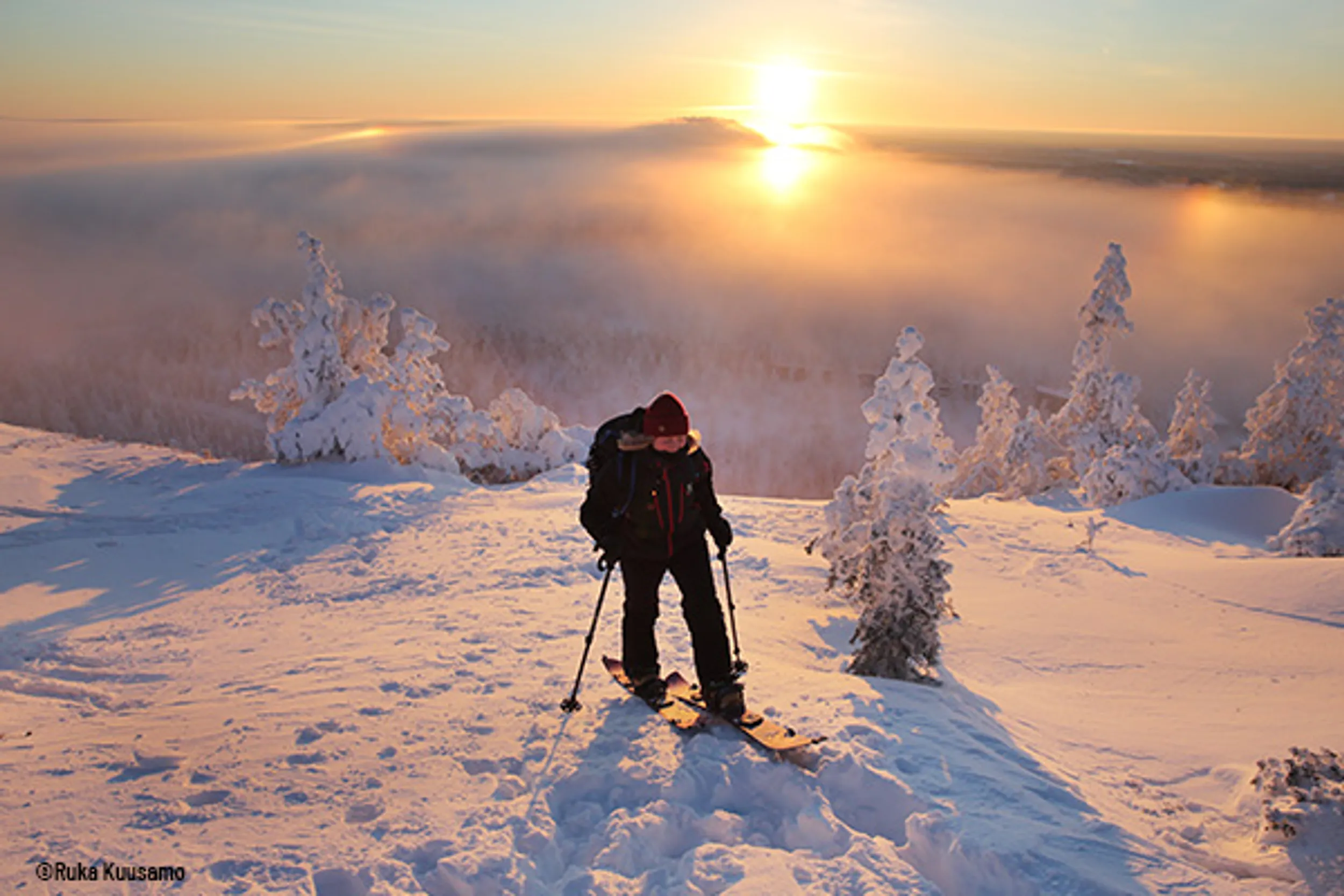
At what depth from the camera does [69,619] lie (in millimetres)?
10086

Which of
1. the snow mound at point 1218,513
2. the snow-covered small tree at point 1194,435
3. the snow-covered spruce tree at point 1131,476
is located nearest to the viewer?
the snow mound at point 1218,513

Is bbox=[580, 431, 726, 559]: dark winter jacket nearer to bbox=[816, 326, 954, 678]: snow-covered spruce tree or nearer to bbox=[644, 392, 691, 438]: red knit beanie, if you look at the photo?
bbox=[644, 392, 691, 438]: red knit beanie

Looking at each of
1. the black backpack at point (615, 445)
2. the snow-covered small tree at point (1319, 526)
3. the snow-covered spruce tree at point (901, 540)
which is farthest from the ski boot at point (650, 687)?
the snow-covered small tree at point (1319, 526)

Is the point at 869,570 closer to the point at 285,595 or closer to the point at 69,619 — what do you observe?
the point at 285,595

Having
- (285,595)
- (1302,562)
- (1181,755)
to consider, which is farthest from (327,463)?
(1302,562)

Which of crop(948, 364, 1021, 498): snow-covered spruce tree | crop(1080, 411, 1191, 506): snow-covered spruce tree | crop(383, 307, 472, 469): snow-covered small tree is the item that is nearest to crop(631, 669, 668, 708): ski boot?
crop(383, 307, 472, 469): snow-covered small tree

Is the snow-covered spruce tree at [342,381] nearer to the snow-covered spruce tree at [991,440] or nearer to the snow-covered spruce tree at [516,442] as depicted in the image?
the snow-covered spruce tree at [516,442]

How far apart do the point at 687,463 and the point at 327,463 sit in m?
21.5

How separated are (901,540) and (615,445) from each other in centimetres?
458

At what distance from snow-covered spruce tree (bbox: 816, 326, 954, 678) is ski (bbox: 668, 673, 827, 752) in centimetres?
302

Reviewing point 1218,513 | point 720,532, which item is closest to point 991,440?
point 1218,513

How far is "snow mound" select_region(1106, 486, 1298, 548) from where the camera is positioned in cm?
2575

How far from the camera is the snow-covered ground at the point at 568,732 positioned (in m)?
4.02

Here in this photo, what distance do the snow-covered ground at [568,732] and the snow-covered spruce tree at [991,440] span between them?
29845 millimetres
